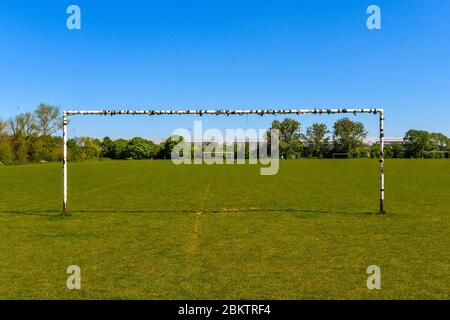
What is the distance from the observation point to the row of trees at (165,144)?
88062 mm

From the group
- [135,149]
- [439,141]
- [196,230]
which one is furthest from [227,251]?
[439,141]

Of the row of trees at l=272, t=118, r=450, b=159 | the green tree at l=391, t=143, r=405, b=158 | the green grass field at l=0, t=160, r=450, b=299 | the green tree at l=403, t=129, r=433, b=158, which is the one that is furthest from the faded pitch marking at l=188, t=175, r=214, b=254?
the green tree at l=403, t=129, r=433, b=158

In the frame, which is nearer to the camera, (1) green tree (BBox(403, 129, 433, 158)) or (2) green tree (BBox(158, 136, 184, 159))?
(2) green tree (BBox(158, 136, 184, 159))

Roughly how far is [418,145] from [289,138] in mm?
46086

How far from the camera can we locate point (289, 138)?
128m

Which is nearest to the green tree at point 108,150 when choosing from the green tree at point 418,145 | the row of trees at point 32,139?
the row of trees at point 32,139

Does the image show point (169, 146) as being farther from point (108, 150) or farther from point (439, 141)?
point (439, 141)

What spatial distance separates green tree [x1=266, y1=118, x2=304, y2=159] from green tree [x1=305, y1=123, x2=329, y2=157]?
198 inches

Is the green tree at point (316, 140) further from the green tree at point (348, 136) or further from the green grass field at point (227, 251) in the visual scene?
the green grass field at point (227, 251)

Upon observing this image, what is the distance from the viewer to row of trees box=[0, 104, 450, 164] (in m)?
Result: 88.1

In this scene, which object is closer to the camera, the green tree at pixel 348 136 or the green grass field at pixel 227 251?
the green grass field at pixel 227 251

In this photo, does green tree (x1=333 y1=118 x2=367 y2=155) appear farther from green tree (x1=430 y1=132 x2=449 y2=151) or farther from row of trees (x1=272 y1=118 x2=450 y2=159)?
green tree (x1=430 y1=132 x2=449 y2=151)

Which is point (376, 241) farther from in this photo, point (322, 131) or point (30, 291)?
point (322, 131)
